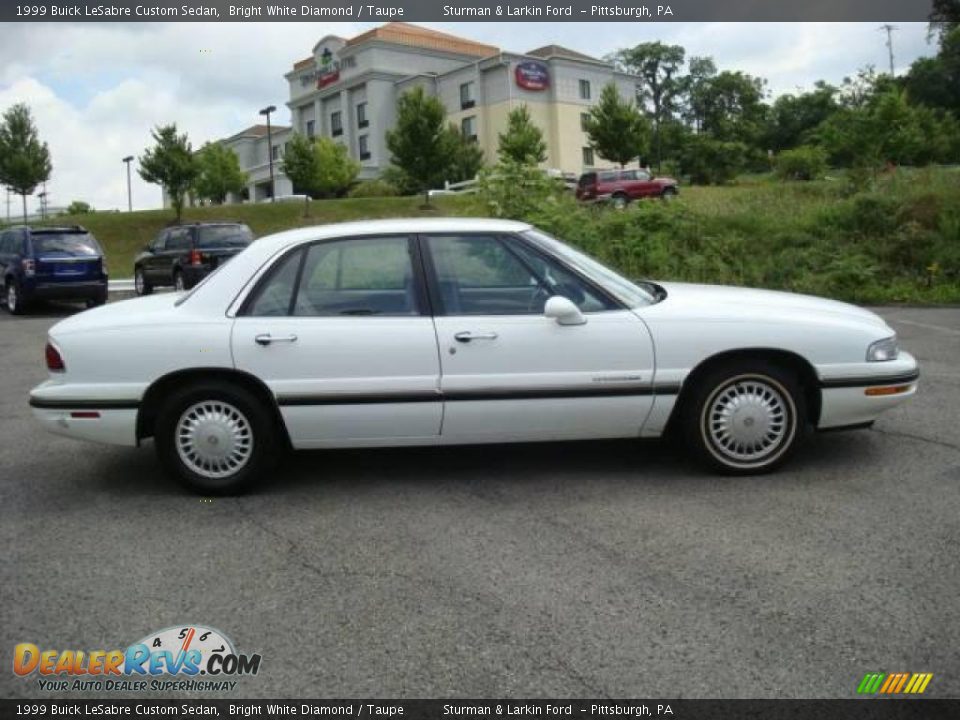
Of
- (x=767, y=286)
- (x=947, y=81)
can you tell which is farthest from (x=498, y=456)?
(x=947, y=81)

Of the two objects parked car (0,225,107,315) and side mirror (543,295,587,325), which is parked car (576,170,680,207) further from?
side mirror (543,295,587,325)

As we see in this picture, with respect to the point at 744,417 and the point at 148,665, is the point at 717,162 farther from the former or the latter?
the point at 148,665

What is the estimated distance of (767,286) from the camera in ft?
48.4

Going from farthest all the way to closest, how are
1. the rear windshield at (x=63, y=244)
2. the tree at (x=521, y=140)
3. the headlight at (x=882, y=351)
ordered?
the tree at (x=521, y=140) < the rear windshield at (x=63, y=244) < the headlight at (x=882, y=351)

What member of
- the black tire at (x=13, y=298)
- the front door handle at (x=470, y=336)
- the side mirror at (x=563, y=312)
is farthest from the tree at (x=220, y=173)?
the side mirror at (x=563, y=312)

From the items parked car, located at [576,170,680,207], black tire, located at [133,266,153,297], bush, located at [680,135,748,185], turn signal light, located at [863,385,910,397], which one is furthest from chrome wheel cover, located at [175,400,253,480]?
bush, located at [680,135,748,185]

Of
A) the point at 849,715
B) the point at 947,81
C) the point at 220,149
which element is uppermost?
the point at 947,81

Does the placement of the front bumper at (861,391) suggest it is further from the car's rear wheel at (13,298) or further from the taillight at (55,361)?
the car's rear wheel at (13,298)

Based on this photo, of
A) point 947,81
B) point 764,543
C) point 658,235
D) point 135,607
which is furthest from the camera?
point 947,81

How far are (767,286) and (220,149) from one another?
143 ft

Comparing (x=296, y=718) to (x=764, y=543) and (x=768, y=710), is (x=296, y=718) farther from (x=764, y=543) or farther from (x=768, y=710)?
(x=764, y=543)

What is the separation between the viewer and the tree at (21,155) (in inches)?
1652

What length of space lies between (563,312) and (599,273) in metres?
0.50

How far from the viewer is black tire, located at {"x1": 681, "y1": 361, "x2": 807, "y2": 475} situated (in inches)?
195
